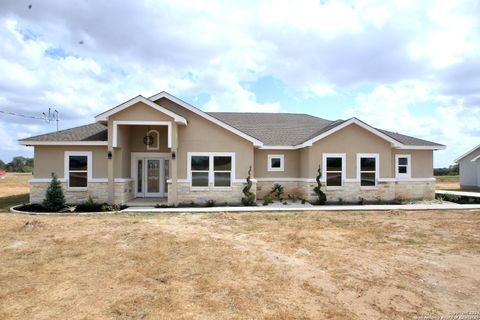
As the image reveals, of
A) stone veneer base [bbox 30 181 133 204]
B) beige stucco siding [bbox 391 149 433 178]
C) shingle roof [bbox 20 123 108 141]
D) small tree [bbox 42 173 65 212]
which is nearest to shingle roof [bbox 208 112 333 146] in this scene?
beige stucco siding [bbox 391 149 433 178]

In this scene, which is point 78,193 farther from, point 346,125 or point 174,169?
point 346,125

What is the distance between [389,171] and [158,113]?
12.6 metres

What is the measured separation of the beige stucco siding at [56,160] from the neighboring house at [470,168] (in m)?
29.9

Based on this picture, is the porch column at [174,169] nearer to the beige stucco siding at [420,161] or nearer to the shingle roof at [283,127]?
the shingle roof at [283,127]

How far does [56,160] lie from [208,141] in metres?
7.47

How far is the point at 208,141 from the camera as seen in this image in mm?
16750

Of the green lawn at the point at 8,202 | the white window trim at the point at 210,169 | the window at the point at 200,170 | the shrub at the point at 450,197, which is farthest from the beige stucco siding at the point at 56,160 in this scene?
the shrub at the point at 450,197

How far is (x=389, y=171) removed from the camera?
18094mm

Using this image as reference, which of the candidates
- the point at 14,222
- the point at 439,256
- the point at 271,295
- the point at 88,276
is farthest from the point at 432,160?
the point at 14,222

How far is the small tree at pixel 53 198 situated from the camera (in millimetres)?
14797

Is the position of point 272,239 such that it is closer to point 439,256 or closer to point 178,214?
point 439,256

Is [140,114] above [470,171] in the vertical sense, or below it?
above

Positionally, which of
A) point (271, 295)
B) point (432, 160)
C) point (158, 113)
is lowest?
point (271, 295)

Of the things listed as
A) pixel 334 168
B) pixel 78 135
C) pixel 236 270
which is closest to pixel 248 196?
pixel 334 168
